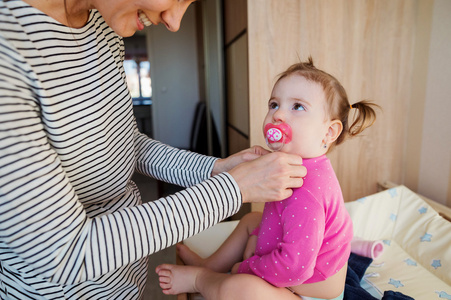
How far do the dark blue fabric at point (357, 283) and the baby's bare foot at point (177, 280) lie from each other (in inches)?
19.6

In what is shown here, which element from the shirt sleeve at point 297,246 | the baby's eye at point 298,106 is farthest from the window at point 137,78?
the shirt sleeve at point 297,246

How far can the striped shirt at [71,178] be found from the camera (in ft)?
1.94

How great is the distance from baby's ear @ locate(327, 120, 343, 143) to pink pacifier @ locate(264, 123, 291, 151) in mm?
146

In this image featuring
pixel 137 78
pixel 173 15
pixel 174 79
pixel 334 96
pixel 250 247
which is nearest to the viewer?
pixel 173 15

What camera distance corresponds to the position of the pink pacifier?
94 cm

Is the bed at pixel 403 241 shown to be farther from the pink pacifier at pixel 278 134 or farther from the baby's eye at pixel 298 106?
the baby's eye at pixel 298 106

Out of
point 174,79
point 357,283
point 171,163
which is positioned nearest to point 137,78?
point 174,79

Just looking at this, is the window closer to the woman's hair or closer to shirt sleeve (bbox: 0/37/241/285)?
the woman's hair

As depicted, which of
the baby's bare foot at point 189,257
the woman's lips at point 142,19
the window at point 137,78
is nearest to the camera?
the woman's lips at point 142,19

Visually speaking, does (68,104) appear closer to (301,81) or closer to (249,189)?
(249,189)

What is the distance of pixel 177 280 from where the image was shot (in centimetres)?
108

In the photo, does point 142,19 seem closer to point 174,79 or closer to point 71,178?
point 71,178

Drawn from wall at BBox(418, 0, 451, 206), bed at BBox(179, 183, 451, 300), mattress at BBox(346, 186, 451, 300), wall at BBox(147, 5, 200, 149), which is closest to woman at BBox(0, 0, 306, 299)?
bed at BBox(179, 183, 451, 300)

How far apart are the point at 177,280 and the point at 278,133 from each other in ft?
1.86
